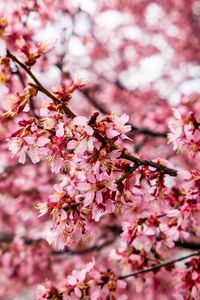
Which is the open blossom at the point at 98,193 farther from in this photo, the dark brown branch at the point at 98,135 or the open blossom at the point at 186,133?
the open blossom at the point at 186,133

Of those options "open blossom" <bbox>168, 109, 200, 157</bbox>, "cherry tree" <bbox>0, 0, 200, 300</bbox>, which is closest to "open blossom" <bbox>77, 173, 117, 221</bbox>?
"cherry tree" <bbox>0, 0, 200, 300</bbox>

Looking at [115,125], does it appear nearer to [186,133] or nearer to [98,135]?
[98,135]

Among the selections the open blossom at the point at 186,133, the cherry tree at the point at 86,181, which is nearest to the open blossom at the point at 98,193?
the cherry tree at the point at 86,181

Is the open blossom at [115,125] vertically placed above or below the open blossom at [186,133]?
above

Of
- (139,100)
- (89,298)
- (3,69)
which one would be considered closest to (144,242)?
(89,298)

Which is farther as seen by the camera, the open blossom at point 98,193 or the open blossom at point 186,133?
the open blossom at point 186,133

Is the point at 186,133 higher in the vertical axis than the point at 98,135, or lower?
lower

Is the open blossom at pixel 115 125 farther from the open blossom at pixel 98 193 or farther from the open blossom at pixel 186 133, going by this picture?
the open blossom at pixel 186 133

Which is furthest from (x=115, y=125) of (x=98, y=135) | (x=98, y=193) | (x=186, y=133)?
(x=186, y=133)

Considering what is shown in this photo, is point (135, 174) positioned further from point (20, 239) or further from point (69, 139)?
point (20, 239)

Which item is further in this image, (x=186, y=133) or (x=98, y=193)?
(x=186, y=133)

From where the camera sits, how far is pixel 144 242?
3176 mm

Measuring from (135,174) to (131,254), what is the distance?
1.07 metres

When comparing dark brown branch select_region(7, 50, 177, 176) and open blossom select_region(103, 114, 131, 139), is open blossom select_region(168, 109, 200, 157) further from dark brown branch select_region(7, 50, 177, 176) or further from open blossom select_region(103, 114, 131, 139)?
open blossom select_region(103, 114, 131, 139)
